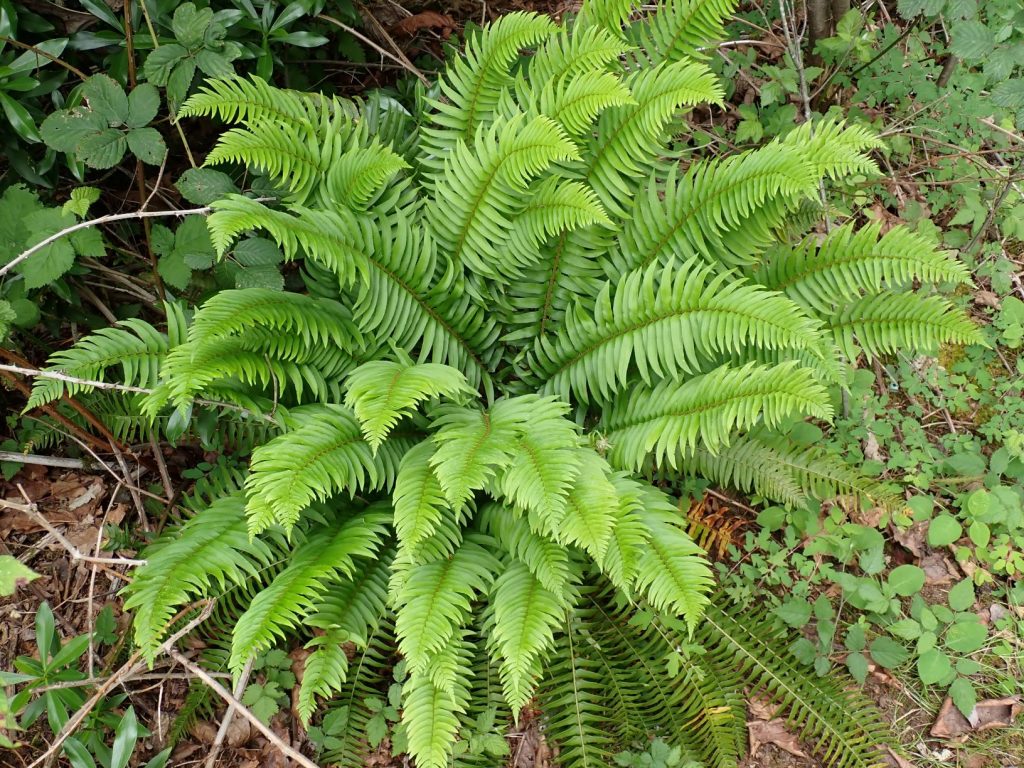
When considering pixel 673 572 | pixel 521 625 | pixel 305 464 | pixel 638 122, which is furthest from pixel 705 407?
pixel 305 464

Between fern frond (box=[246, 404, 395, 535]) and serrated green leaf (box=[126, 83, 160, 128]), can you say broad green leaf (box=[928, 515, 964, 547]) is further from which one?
serrated green leaf (box=[126, 83, 160, 128])

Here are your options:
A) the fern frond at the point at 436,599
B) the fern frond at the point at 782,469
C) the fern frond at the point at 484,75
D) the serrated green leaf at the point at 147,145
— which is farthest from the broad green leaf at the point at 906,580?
the serrated green leaf at the point at 147,145

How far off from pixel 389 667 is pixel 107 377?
1765 mm

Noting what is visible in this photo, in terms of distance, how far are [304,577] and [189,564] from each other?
39cm

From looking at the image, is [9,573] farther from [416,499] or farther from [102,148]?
[102,148]

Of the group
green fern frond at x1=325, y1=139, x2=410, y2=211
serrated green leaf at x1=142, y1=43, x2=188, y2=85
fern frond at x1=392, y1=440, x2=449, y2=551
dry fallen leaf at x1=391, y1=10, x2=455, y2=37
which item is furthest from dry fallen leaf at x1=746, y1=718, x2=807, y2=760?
dry fallen leaf at x1=391, y1=10, x2=455, y2=37

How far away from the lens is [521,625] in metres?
2.68

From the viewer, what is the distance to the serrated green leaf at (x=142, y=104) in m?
3.07

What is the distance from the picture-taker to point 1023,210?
4.29m

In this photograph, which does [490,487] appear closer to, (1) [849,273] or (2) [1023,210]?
(1) [849,273]

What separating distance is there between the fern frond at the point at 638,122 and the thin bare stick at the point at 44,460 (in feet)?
8.43

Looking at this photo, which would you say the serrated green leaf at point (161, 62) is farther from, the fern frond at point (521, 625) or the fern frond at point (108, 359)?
the fern frond at point (521, 625)

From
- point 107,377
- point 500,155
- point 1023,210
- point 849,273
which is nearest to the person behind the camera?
point 500,155

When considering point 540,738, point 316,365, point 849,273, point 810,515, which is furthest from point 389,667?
point 849,273
